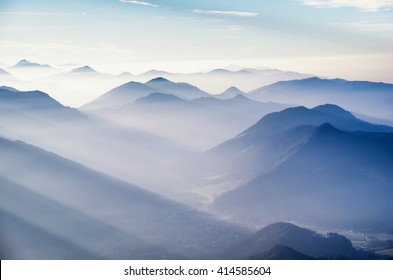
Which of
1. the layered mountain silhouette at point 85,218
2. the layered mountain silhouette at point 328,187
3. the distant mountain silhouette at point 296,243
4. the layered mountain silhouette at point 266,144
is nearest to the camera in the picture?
the distant mountain silhouette at point 296,243

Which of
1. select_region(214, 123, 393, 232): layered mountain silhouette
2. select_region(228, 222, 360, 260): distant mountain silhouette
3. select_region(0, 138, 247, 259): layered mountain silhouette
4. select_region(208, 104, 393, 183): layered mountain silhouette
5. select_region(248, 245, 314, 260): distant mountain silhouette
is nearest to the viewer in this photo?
select_region(248, 245, 314, 260): distant mountain silhouette

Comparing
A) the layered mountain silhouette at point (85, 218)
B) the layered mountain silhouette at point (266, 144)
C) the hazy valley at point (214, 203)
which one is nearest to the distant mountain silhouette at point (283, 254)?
the hazy valley at point (214, 203)

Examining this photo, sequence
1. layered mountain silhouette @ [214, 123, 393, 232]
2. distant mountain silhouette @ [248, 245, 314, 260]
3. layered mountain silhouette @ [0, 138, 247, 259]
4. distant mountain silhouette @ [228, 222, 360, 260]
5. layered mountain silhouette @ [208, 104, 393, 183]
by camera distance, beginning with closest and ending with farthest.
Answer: distant mountain silhouette @ [248, 245, 314, 260], distant mountain silhouette @ [228, 222, 360, 260], layered mountain silhouette @ [0, 138, 247, 259], layered mountain silhouette @ [214, 123, 393, 232], layered mountain silhouette @ [208, 104, 393, 183]

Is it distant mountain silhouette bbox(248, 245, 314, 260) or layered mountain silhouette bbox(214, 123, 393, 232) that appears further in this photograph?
layered mountain silhouette bbox(214, 123, 393, 232)

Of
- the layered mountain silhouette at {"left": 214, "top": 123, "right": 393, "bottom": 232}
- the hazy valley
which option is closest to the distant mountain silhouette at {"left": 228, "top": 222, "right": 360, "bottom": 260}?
the hazy valley

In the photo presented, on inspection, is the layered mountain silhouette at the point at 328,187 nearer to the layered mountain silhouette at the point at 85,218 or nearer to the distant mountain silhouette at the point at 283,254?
the layered mountain silhouette at the point at 85,218

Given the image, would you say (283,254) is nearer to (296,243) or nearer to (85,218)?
(296,243)

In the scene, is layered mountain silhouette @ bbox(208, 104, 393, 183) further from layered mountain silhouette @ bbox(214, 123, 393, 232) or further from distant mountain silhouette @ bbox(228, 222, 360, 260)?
distant mountain silhouette @ bbox(228, 222, 360, 260)

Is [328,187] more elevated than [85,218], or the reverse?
[328,187]

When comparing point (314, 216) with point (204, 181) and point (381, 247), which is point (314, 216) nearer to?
point (381, 247)

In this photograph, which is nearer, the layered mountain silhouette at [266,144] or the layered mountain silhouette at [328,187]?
the layered mountain silhouette at [328,187]

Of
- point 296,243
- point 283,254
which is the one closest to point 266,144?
point 296,243

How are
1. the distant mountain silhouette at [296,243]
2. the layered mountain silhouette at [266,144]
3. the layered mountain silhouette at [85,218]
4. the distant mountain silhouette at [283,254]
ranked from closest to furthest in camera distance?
the distant mountain silhouette at [283,254] → the distant mountain silhouette at [296,243] → the layered mountain silhouette at [85,218] → the layered mountain silhouette at [266,144]
